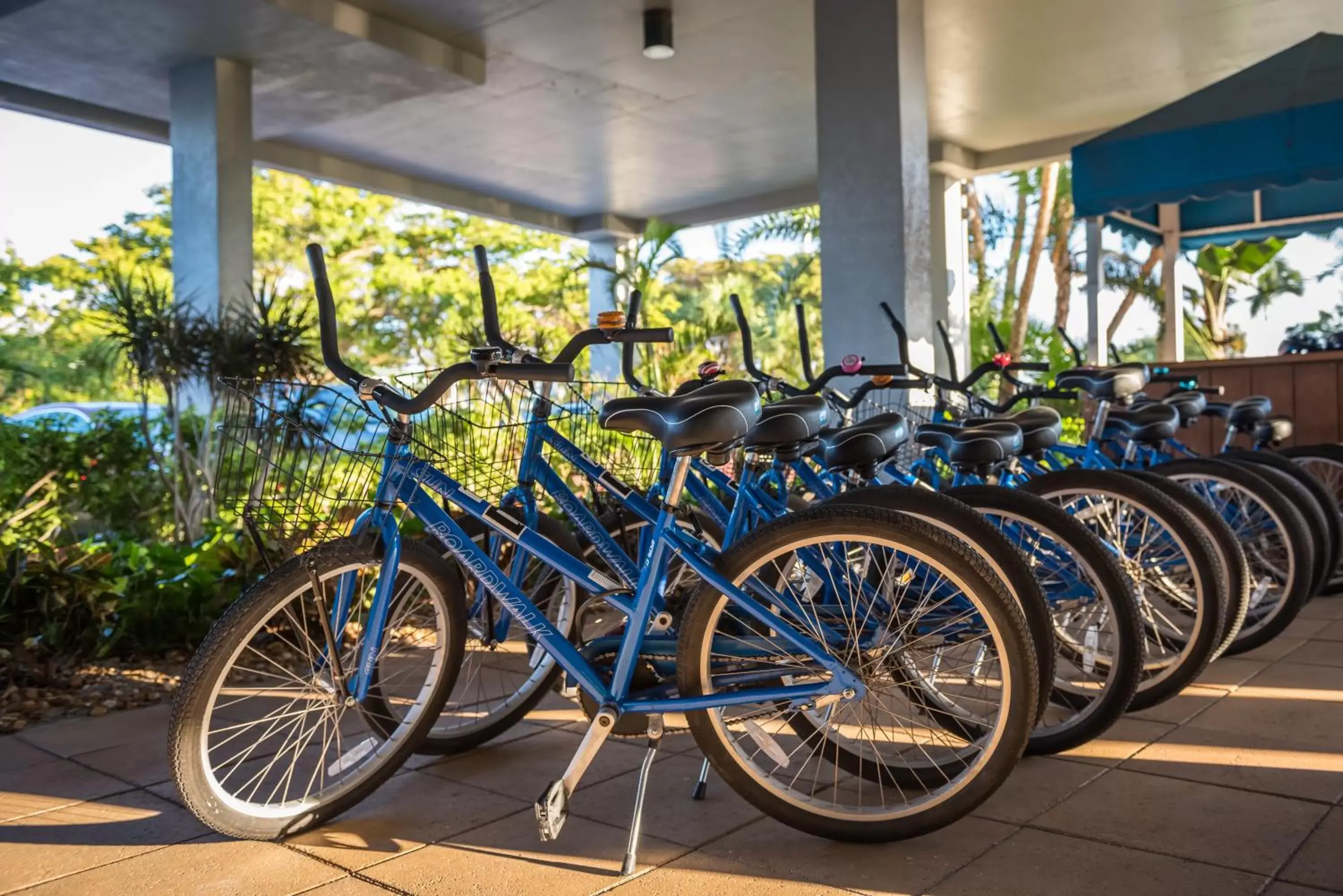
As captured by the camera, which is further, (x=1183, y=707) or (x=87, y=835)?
(x=1183, y=707)

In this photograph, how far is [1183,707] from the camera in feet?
10.6

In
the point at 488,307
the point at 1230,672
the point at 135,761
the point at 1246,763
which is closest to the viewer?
the point at 1246,763

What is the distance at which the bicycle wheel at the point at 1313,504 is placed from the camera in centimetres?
400

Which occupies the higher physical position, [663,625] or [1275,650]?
[663,625]

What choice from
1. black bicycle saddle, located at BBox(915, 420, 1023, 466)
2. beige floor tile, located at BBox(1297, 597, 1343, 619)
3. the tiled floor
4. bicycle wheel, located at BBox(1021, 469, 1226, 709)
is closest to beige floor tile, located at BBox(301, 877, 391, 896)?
the tiled floor

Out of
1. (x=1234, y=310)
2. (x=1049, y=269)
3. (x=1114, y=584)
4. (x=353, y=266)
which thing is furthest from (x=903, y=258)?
(x=1234, y=310)

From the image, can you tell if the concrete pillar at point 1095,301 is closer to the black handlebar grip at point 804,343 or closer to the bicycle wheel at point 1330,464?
the bicycle wheel at point 1330,464

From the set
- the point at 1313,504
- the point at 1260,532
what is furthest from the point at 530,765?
the point at 1313,504

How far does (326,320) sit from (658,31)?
241 inches

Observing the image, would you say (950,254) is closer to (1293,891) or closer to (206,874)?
(1293,891)

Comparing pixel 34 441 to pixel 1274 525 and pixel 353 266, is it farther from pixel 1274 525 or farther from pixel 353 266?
pixel 353 266

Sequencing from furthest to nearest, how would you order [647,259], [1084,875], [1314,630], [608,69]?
[647,259]
[608,69]
[1314,630]
[1084,875]

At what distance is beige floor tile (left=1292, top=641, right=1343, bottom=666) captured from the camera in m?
3.78

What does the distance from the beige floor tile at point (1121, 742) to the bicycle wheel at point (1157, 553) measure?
66mm
